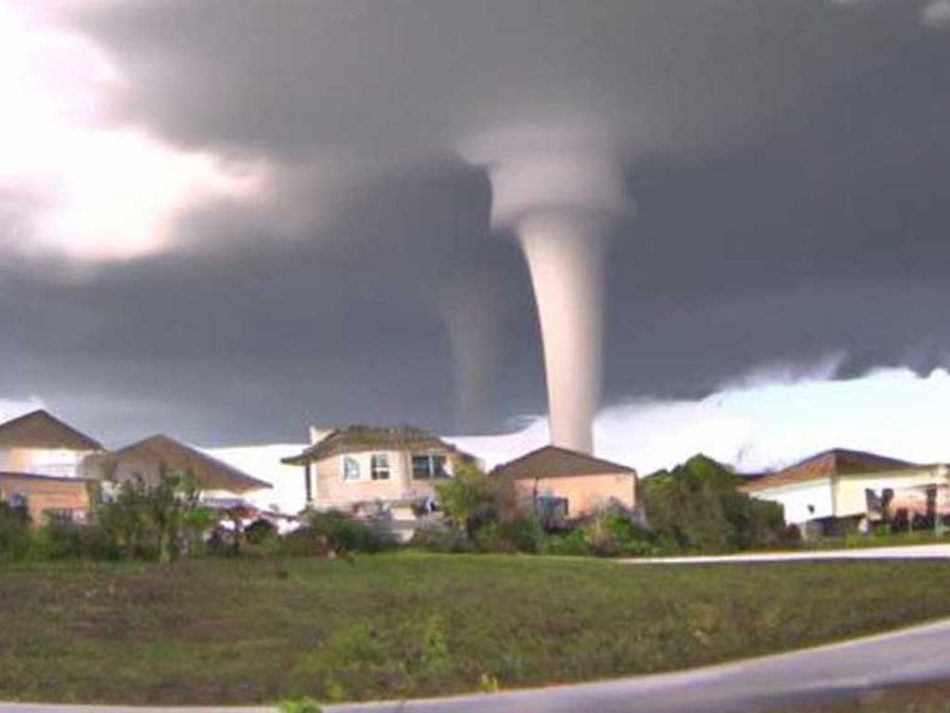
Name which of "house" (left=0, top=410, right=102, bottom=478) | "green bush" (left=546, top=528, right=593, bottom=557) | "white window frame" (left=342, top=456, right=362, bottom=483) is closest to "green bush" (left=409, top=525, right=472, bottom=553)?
"green bush" (left=546, top=528, right=593, bottom=557)

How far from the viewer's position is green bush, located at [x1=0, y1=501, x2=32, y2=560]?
4181cm

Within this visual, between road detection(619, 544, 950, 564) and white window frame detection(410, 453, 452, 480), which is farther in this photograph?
white window frame detection(410, 453, 452, 480)

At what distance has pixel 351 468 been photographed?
77500mm

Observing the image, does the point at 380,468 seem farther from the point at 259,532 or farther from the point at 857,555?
the point at 857,555

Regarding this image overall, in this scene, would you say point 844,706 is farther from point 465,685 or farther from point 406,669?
point 406,669

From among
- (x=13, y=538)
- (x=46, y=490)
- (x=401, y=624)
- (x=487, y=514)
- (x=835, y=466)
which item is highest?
(x=46, y=490)

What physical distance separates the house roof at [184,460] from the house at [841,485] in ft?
76.7

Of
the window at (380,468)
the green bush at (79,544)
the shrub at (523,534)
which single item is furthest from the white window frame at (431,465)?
the green bush at (79,544)

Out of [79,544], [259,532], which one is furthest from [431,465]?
[79,544]

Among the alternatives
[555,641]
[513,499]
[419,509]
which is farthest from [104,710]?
[419,509]

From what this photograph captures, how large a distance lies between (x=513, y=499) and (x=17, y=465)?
26227 mm

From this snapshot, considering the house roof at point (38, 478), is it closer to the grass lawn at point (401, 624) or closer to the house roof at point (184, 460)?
the house roof at point (184, 460)

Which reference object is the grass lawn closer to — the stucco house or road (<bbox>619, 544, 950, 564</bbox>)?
road (<bbox>619, 544, 950, 564</bbox>)

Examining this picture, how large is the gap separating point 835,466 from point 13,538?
128ft
